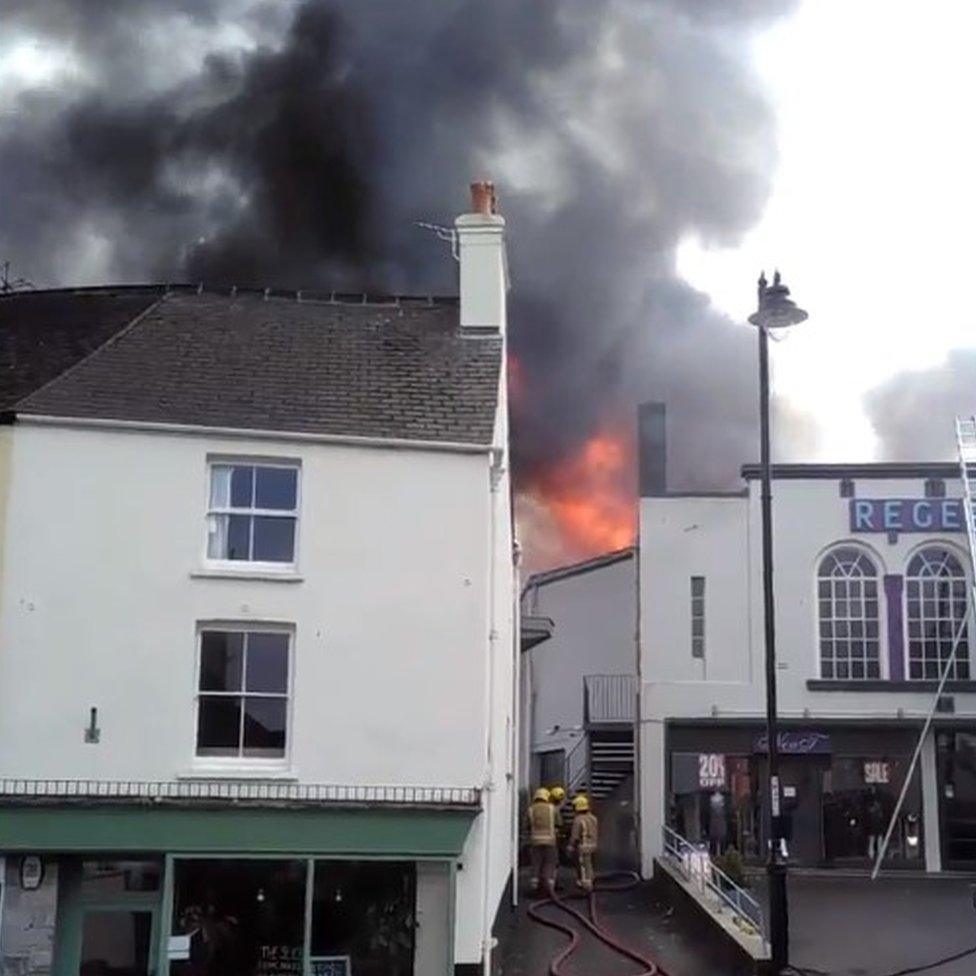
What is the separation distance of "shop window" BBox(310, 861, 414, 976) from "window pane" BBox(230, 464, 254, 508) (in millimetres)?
4125

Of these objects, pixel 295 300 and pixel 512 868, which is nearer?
pixel 295 300

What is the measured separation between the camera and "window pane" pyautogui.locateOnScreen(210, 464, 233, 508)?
16103 millimetres

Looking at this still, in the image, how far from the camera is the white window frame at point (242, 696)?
15.2 m

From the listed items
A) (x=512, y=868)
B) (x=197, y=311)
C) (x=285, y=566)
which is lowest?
(x=512, y=868)

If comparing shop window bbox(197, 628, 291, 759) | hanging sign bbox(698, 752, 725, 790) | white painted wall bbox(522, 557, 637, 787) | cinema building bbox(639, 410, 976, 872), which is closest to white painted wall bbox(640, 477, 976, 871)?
cinema building bbox(639, 410, 976, 872)

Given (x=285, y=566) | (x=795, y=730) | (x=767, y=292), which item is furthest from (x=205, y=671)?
(x=795, y=730)

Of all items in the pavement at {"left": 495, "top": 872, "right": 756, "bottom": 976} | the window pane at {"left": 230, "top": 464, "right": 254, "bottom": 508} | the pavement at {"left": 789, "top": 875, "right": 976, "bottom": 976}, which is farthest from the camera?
the pavement at {"left": 495, "top": 872, "right": 756, "bottom": 976}

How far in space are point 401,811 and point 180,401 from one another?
5.38m

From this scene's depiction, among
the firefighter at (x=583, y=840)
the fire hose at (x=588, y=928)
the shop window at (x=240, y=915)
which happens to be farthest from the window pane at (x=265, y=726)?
the firefighter at (x=583, y=840)

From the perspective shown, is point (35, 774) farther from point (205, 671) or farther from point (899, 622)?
point (899, 622)

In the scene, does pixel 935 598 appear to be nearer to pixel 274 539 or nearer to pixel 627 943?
pixel 627 943

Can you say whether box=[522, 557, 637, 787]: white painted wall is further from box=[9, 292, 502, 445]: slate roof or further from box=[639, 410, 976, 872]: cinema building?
box=[9, 292, 502, 445]: slate roof

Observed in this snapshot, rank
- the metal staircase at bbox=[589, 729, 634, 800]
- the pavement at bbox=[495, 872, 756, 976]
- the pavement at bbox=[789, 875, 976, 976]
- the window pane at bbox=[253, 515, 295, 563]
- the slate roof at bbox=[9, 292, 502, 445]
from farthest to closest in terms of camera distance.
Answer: the metal staircase at bbox=[589, 729, 634, 800] → the pavement at bbox=[495, 872, 756, 976] → the pavement at bbox=[789, 875, 976, 976] → the slate roof at bbox=[9, 292, 502, 445] → the window pane at bbox=[253, 515, 295, 563]

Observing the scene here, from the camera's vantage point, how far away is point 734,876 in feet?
64.2
